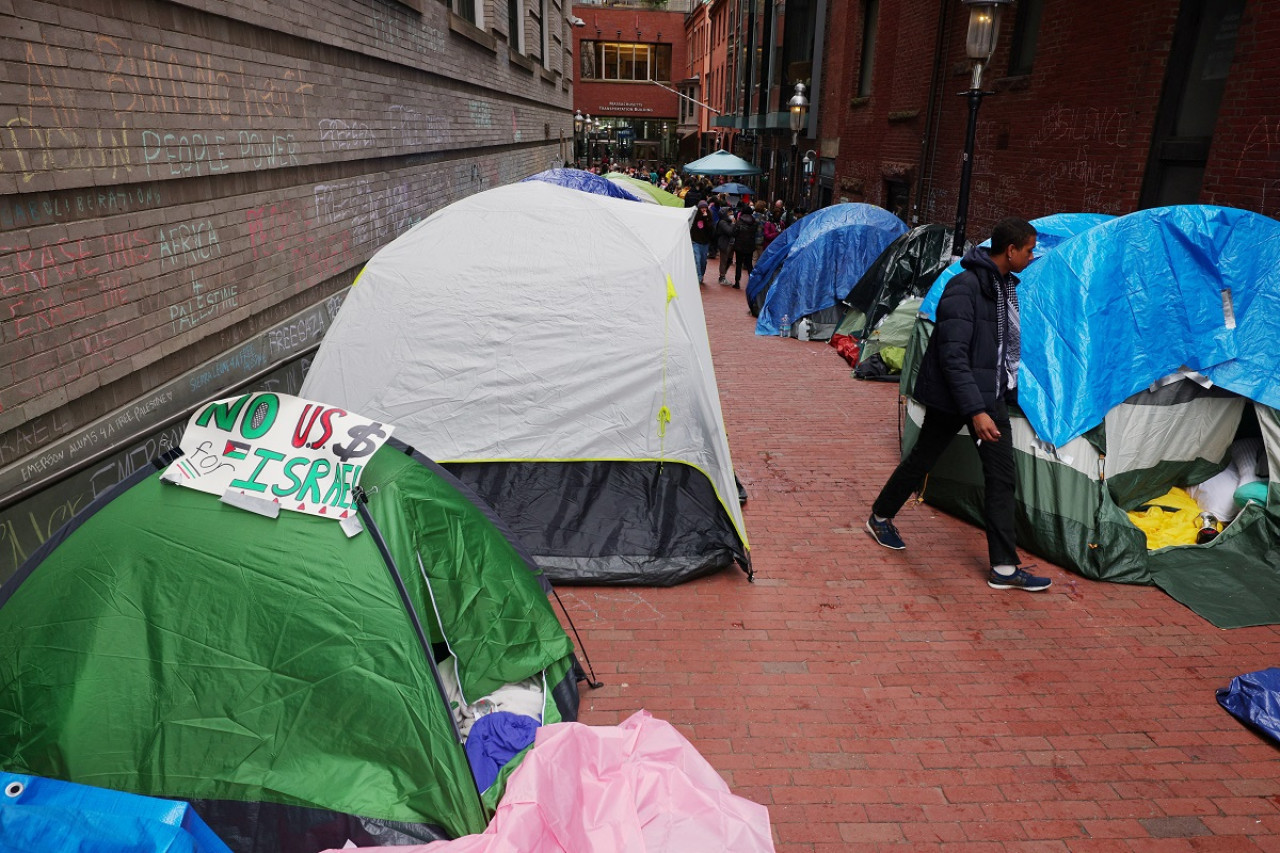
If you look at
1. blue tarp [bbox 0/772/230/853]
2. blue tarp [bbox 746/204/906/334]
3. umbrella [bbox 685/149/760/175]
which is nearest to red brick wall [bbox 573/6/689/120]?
umbrella [bbox 685/149/760/175]

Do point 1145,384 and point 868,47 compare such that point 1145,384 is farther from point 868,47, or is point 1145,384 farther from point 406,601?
point 868,47

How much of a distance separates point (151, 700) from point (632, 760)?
174cm

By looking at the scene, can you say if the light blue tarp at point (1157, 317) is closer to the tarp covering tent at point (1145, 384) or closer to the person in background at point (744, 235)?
the tarp covering tent at point (1145, 384)

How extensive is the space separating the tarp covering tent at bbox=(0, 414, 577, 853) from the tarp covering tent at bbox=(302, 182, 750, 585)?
1765 millimetres

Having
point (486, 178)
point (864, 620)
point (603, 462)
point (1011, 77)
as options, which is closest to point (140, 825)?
point (603, 462)

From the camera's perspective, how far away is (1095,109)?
26.3ft

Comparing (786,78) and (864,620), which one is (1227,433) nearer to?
(864,620)

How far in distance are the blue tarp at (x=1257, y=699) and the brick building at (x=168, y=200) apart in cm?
577

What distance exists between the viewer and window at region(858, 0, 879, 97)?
52.8 ft

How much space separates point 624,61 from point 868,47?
1508 inches

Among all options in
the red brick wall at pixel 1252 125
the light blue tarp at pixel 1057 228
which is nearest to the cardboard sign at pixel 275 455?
the light blue tarp at pixel 1057 228

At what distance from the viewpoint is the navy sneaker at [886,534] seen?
5518 mm

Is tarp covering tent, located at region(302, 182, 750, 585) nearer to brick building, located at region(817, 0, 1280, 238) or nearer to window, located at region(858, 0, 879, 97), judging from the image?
brick building, located at region(817, 0, 1280, 238)

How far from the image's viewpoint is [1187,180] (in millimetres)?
7027
